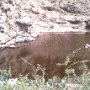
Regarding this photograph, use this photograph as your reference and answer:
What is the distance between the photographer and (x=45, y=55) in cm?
3538

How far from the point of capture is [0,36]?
44.4 metres

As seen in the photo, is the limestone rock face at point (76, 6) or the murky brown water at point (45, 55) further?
the limestone rock face at point (76, 6)

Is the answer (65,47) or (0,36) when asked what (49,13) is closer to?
(0,36)

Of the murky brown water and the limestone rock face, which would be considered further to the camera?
the limestone rock face

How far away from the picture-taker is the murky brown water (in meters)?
27.8

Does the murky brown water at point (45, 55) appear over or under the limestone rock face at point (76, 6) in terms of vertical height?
over

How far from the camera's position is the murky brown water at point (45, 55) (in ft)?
91.2

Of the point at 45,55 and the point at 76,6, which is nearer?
the point at 45,55

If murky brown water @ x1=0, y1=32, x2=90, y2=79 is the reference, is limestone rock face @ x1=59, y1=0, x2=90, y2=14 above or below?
below

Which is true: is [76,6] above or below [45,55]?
below

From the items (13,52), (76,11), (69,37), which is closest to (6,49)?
(13,52)

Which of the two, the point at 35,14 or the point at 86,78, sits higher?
the point at 86,78

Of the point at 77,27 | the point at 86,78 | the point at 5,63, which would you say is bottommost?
the point at 77,27

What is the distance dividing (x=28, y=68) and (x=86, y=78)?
17709 millimetres
